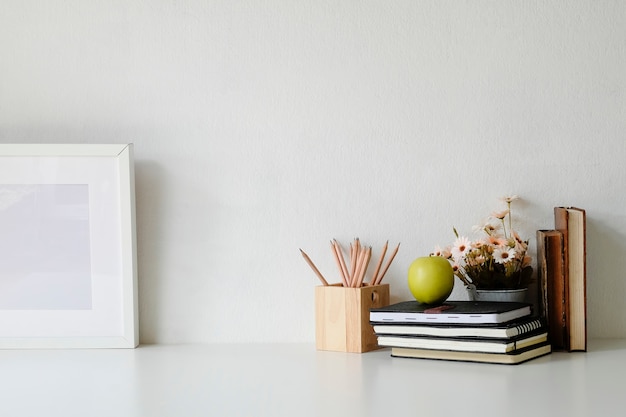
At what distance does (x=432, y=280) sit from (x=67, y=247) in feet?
2.23

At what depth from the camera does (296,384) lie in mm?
1215

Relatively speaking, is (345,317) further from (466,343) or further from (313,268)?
(466,343)

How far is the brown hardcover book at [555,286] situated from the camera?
1373mm

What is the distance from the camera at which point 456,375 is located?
1.23m

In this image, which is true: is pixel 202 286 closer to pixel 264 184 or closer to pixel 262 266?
pixel 262 266

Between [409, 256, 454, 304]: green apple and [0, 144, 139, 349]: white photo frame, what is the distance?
522 mm

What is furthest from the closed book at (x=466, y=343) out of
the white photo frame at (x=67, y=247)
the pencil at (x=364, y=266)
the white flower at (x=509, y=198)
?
the white photo frame at (x=67, y=247)

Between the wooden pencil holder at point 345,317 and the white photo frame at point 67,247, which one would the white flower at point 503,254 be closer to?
the wooden pencil holder at point 345,317

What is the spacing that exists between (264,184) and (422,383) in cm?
53

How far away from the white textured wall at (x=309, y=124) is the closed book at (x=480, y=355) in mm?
189

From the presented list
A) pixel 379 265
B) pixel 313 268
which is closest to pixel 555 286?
pixel 379 265

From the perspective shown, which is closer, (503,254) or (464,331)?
(464,331)

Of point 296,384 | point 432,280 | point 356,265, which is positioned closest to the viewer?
point 296,384

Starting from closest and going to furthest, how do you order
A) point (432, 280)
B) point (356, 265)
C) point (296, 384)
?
point (296, 384) < point (432, 280) < point (356, 265)
